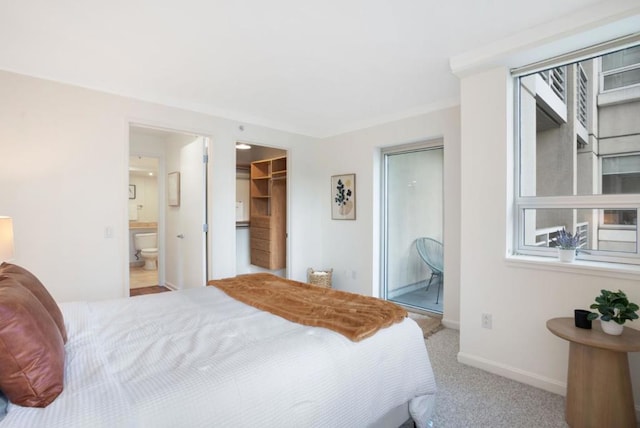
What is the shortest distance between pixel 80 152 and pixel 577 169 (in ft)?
13.3

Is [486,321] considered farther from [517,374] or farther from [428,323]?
[428,323]

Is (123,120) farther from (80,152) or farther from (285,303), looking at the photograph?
(285,303)

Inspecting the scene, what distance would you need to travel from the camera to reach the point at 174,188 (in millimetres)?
4719

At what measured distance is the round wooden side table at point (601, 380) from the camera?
172cm

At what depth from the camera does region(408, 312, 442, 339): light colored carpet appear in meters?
3.30

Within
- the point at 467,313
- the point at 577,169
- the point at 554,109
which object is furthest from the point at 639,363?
the point at 554,109

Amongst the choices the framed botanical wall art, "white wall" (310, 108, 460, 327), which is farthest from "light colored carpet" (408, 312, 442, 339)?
the framed botanical wall art

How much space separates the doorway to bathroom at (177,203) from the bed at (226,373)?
2.08 metres

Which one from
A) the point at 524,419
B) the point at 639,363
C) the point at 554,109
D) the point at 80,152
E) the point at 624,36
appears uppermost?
the point at 624,36

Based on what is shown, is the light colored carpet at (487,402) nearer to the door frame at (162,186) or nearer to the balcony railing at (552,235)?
the balcony railing at (552,235)

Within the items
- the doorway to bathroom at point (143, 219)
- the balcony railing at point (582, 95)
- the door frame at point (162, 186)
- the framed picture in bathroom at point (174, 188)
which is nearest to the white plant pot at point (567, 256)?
the balcony railing at point (582, 95)

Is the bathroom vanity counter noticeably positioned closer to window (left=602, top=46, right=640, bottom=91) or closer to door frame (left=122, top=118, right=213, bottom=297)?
door frame (left=122, top=118, right=213, bottom=297)

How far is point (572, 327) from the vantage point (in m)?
1.91

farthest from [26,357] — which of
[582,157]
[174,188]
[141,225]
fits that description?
[141,225]
